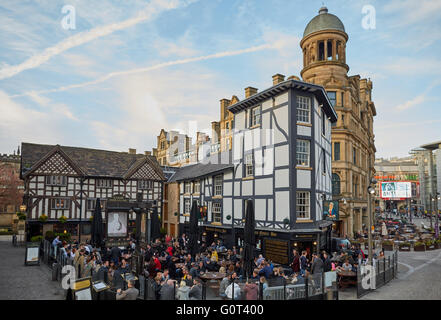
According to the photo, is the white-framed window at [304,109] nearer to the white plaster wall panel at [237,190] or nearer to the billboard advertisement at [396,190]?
the white plaster wall panel at [237,190]

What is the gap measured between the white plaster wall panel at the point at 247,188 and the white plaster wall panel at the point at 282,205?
2.86 metres

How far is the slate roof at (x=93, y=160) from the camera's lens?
30.5 m

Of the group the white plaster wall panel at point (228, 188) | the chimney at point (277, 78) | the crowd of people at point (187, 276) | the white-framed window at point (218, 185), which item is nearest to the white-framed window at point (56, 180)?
the crowd of people at point (187, 276)

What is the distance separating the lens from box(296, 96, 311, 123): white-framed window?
21.2m

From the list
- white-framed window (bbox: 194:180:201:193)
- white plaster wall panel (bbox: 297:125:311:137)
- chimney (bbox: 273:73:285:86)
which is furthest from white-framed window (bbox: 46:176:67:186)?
chimney (bbox: 273:73:285:86)

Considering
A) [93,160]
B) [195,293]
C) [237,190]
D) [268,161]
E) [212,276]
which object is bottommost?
[212,276]

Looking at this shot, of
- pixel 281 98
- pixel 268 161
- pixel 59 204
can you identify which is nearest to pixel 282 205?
pixel 268 161

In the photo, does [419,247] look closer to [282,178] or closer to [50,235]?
[282,178]

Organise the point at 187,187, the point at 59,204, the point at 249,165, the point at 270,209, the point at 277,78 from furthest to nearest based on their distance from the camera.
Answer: the point at 187,187, the point at 277,78, the point at 59,204, the point at 249,165, the point at 270,209

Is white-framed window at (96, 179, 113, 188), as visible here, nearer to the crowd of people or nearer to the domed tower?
the crowd of people

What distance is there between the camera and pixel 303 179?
20.5 m

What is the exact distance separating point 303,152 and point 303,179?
1.84m

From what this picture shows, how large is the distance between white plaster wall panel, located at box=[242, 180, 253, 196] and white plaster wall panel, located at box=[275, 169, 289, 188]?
8.96 ft
